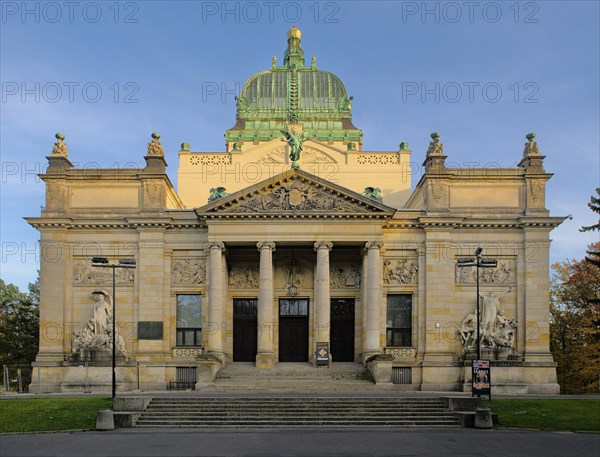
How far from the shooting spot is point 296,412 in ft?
98.4

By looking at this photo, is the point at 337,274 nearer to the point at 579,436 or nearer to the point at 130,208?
the point at 130,208

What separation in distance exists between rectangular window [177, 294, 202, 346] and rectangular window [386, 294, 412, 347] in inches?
484

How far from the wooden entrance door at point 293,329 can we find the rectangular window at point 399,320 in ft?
19.0

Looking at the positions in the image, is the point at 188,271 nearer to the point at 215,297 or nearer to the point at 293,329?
the point at 215,297

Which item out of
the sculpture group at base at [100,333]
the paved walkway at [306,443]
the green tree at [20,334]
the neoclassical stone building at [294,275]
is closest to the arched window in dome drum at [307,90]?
the neoclassical stone building at [294,275]

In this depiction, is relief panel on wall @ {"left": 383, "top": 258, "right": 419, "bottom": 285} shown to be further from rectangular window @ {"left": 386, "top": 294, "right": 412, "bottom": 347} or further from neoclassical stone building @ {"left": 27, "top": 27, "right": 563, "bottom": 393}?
rectangular window @ {"left": 386, "top": 294, "right": 412, "bottom": 347}

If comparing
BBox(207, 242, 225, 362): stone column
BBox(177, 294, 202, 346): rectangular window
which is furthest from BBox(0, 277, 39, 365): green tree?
BBox(207, 242, 225, 362): stone column

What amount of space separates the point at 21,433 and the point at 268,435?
1004 cm

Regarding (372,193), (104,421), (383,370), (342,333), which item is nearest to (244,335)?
(342,333)

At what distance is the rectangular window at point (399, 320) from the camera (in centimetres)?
4350

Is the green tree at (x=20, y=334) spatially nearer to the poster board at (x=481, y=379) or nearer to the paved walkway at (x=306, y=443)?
the paved walkway at (x=306, y=443)

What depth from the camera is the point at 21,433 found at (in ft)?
88.2

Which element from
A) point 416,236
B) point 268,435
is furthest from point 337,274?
point 268,435

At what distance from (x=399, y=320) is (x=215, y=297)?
12002 mm
